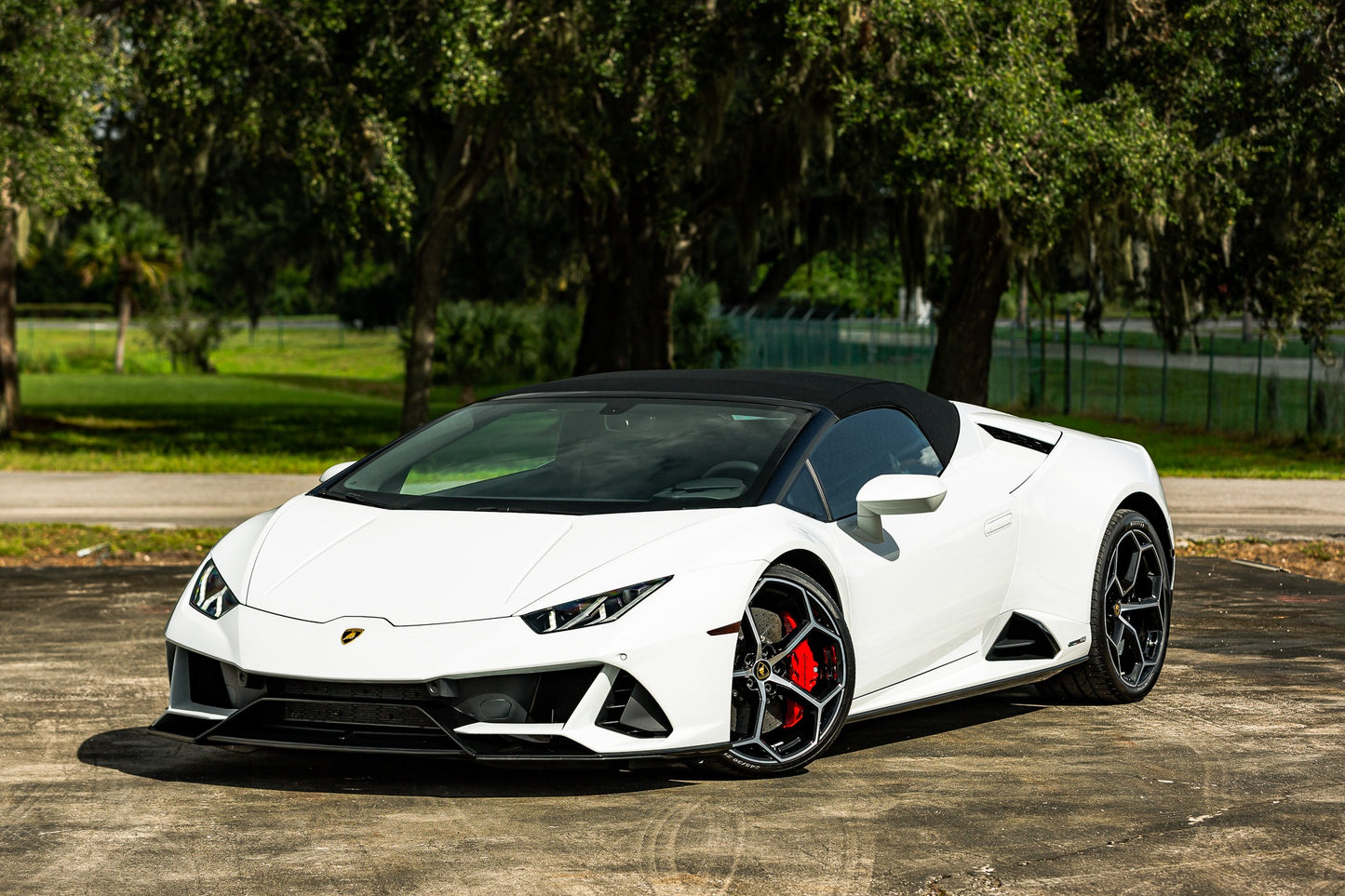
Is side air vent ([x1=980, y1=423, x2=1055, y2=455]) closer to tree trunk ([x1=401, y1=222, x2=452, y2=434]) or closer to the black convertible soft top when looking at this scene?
the black convertible soft top

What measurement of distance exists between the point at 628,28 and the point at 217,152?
1355 cm

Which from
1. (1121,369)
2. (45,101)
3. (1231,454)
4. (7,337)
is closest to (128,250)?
(7,337)

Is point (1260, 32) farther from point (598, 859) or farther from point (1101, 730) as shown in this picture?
point (598, 859)

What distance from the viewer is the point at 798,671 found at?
589cm

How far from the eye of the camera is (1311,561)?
40.3 feet

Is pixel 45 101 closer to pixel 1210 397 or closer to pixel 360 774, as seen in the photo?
pixel 360 774

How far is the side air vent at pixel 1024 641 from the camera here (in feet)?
22.5

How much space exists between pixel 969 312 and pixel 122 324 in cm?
4159

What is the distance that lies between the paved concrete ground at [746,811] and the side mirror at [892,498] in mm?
821

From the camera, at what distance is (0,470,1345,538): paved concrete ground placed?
46.9 ft

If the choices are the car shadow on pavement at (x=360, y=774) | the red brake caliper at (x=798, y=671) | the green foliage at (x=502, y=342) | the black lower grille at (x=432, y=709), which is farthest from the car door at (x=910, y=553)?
the green foliage at (x=502, y=342)

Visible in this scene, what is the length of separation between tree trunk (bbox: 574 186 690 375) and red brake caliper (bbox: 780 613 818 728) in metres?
21.0

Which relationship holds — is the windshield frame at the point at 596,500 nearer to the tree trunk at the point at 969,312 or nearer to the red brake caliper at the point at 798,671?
the red brake caliper at the point at 798,671

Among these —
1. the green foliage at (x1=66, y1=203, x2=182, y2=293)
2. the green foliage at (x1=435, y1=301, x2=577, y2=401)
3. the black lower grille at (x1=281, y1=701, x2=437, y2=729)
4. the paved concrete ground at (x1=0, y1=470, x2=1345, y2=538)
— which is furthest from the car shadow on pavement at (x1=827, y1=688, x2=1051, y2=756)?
the green foliage at (x1=66, y1=203, x2=182, y2=293)
